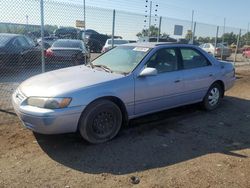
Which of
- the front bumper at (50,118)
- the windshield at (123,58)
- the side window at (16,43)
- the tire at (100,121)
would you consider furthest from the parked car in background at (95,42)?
the front bumper at (50,118)

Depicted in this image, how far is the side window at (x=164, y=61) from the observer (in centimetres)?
583

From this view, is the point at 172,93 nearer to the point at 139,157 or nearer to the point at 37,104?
the point at 139,157

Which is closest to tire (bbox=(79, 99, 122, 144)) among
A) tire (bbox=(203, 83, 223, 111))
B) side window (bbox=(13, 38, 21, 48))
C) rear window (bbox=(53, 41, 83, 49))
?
tire (bbox=(203, 83, 223, 111))

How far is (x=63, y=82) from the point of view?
16.3 ft

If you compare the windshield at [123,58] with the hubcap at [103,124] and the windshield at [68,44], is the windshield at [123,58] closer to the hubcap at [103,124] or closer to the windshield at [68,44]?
the hubcap at [103,124]

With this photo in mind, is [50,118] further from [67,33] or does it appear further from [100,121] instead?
[67,33]

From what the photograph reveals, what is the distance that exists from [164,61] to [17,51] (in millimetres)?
6210

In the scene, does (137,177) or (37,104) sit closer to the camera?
(137,177)

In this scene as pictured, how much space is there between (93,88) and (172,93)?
1.88 meters

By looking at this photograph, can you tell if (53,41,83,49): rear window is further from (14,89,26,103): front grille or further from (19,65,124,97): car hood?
(14,89,26,103): front grille

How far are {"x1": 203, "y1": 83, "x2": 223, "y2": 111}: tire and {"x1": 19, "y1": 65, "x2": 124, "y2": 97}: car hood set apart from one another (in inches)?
106

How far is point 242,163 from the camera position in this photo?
452cm

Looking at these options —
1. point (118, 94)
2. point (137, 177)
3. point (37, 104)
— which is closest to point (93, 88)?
point (118, 94)

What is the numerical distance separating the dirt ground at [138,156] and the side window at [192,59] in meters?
1.19
